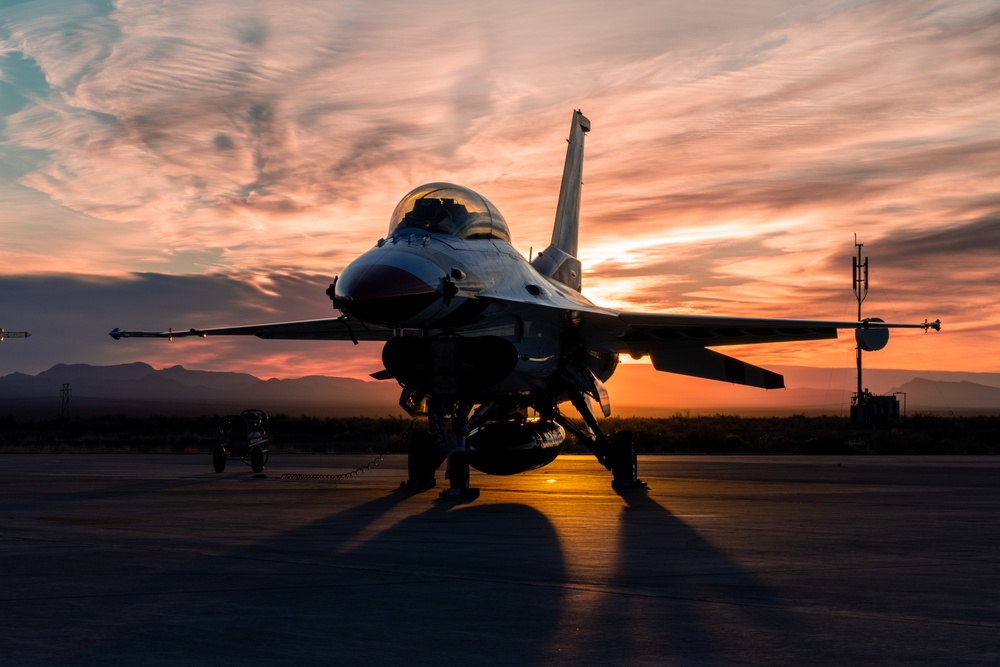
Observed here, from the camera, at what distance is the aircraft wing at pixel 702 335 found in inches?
813

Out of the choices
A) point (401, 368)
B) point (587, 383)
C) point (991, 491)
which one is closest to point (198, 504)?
point (401, 368)

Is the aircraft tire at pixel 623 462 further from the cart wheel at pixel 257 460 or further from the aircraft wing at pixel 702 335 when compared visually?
the cart wheel at pixel 257 460

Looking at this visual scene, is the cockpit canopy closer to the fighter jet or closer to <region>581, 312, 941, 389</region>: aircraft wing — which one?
the fighter jet

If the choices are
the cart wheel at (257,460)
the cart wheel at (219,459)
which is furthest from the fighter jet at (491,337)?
the cart wheel at (219,459)

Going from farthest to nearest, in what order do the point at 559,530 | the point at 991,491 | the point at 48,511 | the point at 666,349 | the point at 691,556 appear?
1. the point at 666,349
2. the point at 991,491
3. the point at 48,511
4. the point at 559,530
5. the point at 691,556

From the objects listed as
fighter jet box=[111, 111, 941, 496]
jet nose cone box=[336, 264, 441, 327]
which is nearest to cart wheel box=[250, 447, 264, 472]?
fighter jet box=[111, 111, 941, 496]

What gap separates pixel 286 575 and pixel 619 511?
722 centimetres

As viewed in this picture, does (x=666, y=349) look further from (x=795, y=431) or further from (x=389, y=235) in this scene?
(x=795, y=431)

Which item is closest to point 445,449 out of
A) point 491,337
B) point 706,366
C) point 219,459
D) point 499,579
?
point 491,337

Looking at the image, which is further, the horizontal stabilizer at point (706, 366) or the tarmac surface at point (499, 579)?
the horizontal stabilizer at point (706, 366)

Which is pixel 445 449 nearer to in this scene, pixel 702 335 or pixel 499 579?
pixel 702 335

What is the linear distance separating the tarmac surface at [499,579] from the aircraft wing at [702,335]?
12.1 feet

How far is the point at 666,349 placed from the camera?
76.0 feet

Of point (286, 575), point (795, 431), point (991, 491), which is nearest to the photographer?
point (286, 575)
